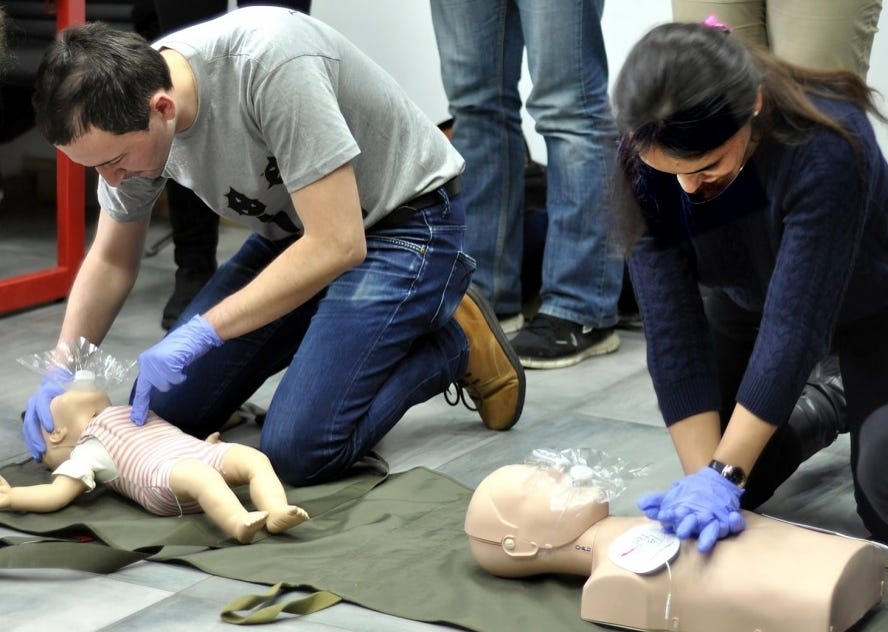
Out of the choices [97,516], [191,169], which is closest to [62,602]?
[97,516]

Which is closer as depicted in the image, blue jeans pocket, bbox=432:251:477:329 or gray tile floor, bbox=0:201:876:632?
gray tile floor, bbox=0:201:876:632

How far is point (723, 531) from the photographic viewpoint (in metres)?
1.42

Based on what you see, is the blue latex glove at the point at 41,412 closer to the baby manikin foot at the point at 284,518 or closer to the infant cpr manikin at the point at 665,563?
the baby manikin foot at the point at 284,518

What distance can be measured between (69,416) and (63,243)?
4.33 feet

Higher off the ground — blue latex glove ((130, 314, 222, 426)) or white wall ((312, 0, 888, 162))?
white wall ((312, 0, 888, 162))

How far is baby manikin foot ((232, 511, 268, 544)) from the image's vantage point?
1.70m

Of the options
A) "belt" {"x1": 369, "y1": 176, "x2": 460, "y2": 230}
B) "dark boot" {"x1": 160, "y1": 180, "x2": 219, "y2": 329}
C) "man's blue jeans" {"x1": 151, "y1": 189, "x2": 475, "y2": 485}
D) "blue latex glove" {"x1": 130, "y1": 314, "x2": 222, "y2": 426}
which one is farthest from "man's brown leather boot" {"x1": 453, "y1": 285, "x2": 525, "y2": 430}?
"dark boot" {"x1": 160, "y1": 180, "x2": 219, "y2": 329}

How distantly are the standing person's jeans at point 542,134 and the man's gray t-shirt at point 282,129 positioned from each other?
51 cm

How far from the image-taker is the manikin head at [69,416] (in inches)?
78.7

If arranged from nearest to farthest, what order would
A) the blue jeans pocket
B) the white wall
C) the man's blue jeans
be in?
1. the man's blue jeans
2. the blue jeans pocket
3. the white wall

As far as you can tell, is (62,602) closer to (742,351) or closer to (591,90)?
(742,351)

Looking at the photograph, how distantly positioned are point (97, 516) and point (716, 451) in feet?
3.00

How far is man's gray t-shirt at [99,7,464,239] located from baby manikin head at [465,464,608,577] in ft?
1.78

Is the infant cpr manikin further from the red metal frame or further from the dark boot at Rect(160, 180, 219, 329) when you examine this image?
the red metal frame
